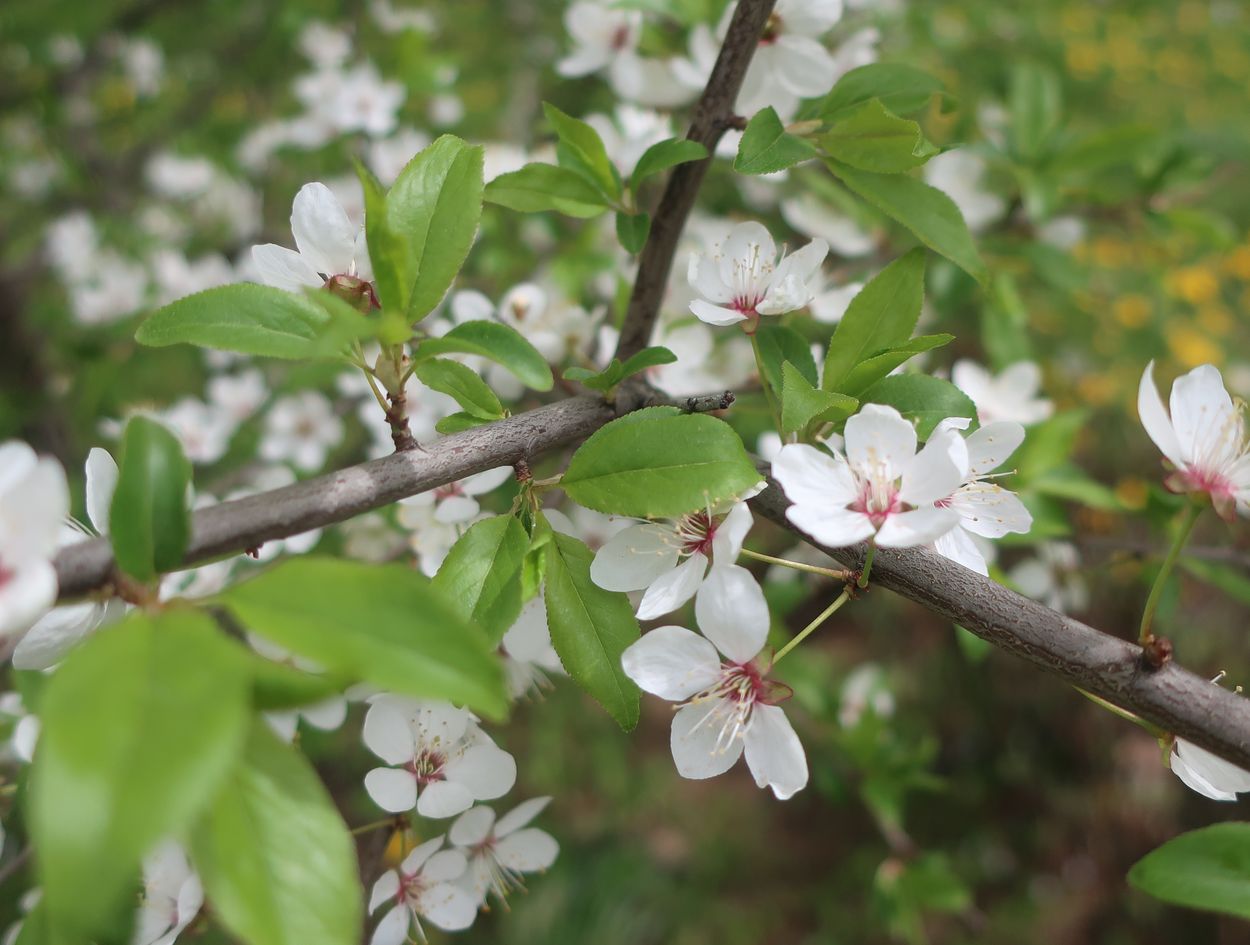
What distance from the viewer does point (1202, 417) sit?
0.78 metres

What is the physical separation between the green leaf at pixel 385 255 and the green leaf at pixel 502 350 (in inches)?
1.8

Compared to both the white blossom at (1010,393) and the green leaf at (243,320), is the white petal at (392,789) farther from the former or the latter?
the white blossom at (1010,393)

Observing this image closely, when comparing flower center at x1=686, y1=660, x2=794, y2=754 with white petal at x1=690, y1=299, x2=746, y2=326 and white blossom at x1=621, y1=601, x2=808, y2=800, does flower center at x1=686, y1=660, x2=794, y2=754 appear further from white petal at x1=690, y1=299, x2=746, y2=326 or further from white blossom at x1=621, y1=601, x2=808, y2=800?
white petal at x1=690, y1=299, x2=746, y2=326

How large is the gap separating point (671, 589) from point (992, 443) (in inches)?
13.6

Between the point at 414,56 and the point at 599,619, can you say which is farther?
the point at 414,56

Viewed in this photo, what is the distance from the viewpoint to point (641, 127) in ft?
4.33

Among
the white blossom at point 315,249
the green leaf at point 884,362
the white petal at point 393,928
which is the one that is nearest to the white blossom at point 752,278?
the green leaf at point 884,362

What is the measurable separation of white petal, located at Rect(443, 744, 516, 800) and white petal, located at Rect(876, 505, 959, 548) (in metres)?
0.41

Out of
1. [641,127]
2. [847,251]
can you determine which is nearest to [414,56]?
[641,127]

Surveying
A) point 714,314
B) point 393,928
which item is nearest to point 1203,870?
point 714,314

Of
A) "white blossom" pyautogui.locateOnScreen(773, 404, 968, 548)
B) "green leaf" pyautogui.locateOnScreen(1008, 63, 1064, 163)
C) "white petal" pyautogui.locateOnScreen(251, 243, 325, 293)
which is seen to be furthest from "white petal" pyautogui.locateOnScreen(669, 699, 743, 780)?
"green leaf" pyautogui.locateOnScreen(1008, 63, 1064, 163)

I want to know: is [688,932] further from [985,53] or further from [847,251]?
[985,53]

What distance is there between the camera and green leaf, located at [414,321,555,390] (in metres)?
0.71

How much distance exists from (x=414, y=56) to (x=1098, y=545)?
1.64 m
